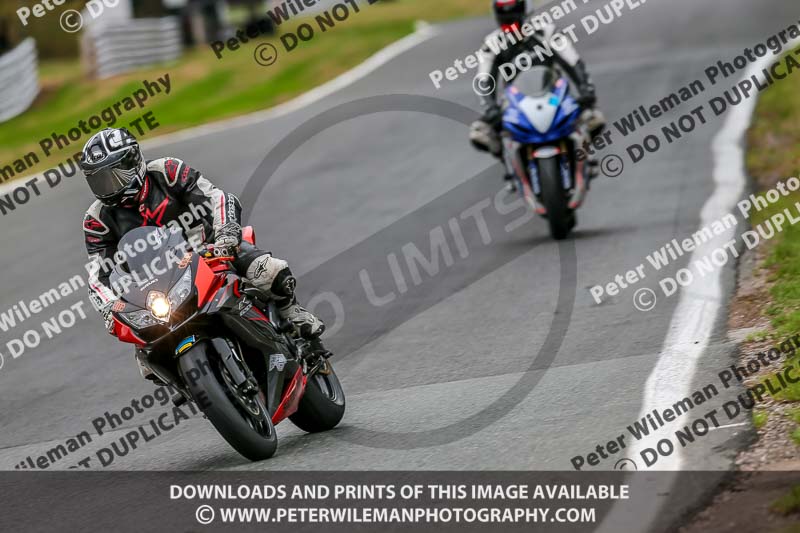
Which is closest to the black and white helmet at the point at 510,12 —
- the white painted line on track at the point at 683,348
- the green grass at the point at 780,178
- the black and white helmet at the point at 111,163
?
the white painted line on track at the point at 683,348

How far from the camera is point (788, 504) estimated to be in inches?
186

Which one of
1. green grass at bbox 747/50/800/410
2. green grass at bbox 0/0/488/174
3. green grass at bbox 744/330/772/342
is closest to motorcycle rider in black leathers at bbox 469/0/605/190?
green grass at bbox 747/50/800/410

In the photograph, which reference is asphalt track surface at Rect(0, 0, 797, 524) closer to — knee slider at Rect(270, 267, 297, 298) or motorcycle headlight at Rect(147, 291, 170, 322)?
knee slider at Rect(270, 267, 297, 298)

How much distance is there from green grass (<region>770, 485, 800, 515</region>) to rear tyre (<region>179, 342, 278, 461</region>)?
2567 mm

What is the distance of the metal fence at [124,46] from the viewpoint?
2942 centimetres

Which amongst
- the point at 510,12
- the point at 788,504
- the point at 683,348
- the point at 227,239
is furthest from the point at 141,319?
the point at 510,12

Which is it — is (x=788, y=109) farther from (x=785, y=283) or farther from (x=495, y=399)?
(x=495, y=399)

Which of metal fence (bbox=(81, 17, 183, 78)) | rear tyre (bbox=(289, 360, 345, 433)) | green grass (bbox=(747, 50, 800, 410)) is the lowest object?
green grass (bbox=(747, 50, 800, 410))

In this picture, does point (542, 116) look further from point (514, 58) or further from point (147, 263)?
point (147, 263)

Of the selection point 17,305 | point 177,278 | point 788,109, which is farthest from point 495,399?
point 788,109

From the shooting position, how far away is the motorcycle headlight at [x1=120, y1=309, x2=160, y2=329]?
5.93 meters

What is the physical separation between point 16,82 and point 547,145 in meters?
20.0

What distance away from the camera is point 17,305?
12141 millimetres

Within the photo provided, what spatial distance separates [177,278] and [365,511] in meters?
1.51
